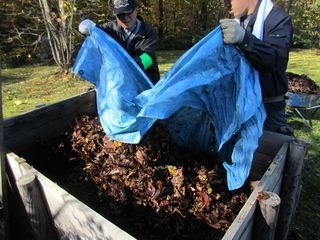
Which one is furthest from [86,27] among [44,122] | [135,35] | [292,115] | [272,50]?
[292,115]

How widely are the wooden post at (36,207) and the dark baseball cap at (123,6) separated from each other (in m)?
1.72

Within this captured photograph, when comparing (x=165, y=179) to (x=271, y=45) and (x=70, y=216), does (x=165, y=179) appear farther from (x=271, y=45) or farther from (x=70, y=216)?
(x=271, y=45)

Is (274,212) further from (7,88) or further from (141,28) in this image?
(7,88)

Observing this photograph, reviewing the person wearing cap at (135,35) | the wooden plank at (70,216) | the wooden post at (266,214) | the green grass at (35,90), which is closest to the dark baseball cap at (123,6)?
the person wearing cap at (135,35)

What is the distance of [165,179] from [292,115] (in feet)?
16.5

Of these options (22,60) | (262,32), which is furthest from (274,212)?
(22,60)

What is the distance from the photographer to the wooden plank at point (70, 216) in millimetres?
1741

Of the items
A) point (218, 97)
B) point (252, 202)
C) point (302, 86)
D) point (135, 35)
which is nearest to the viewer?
point (252, 202)

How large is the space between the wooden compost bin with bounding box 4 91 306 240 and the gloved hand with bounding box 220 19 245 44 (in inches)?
33.8

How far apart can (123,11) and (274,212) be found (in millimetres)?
2228

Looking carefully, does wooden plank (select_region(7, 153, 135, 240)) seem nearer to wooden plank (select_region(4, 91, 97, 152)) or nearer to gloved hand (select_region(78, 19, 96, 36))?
wooden plank (select_region(4, 91, 97, 152))

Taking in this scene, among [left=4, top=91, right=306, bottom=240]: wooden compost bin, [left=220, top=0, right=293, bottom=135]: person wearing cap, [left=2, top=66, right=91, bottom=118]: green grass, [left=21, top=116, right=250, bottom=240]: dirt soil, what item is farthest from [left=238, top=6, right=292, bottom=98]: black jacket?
[left=2, top=66, right=91, bottom=118]: green grass

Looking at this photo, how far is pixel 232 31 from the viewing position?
6.65 ft

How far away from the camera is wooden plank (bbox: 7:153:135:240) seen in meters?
1.74
